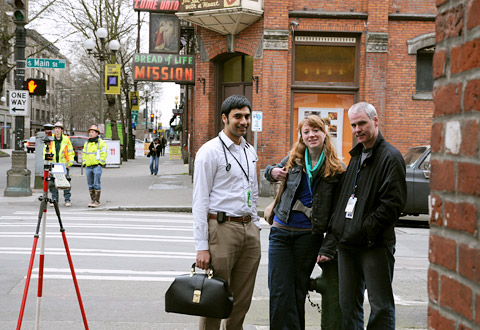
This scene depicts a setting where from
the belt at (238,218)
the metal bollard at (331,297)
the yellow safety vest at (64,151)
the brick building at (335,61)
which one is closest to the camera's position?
the belt at (238,218)

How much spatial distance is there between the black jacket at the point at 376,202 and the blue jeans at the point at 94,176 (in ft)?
40.9

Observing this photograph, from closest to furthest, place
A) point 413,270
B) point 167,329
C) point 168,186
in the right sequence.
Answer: point 167,329, point 413,270, point 168,186

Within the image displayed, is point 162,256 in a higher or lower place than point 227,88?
lower

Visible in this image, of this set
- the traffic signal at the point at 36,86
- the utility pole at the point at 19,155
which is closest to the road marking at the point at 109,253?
the utility pole at the point at 19,155

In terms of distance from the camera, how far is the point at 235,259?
4488 millimetres

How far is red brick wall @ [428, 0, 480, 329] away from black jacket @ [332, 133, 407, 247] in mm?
2262

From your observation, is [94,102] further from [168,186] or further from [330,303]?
[330,303]

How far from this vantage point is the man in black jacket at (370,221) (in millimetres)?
3924

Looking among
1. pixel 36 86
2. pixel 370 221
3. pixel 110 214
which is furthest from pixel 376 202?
pixel 36 86

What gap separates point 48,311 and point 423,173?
30.9 feet

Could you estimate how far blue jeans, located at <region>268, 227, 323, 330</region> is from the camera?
478 cm

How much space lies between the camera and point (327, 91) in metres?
18.7

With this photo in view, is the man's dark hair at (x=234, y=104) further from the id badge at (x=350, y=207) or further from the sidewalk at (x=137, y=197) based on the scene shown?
the sidewalk at (x=137, y=197)

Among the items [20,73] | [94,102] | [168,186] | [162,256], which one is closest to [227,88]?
[168,186]
